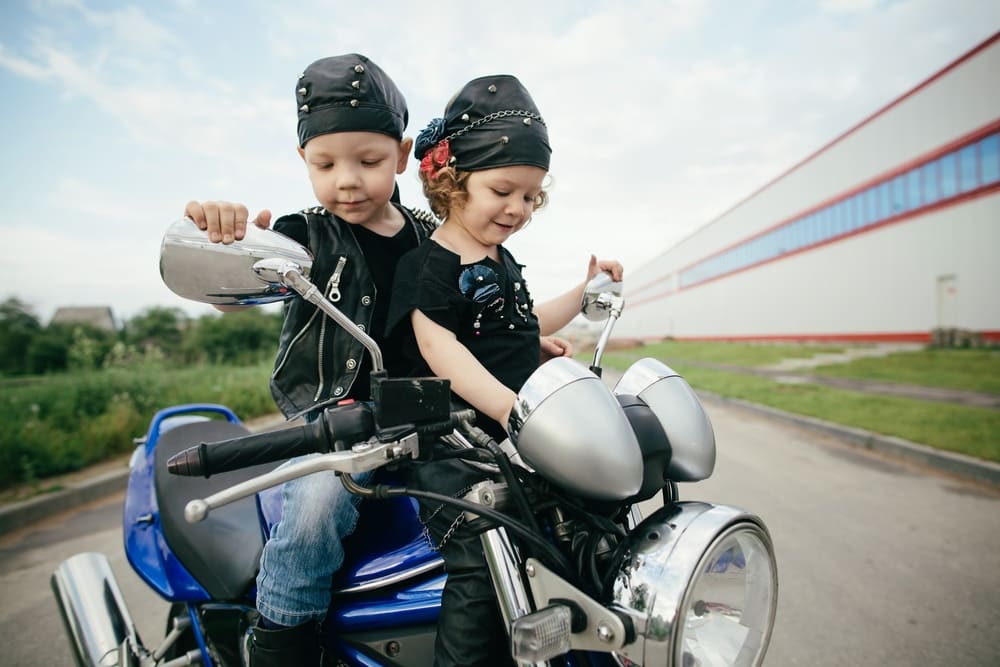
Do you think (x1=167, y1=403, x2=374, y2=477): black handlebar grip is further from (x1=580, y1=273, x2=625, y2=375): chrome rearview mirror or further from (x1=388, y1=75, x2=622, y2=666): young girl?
(x1=580, y1=273, x2=625, y2=375): chrome rearview mirror

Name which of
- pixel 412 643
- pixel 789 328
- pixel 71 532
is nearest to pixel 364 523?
pixel 412 643

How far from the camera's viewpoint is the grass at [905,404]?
5195 mm

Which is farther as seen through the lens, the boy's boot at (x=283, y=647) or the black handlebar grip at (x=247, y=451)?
the boy's boot at (x=283, y=647)

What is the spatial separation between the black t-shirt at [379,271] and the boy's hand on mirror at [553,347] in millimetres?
437

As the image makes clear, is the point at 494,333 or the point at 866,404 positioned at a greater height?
the point at 494,333

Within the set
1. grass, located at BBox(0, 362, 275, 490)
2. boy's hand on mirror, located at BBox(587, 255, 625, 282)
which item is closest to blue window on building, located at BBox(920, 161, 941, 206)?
grass, located at BBox(0, 362, 275, 490)

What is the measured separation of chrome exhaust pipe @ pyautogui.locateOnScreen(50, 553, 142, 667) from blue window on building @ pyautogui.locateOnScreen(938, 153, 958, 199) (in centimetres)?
1757

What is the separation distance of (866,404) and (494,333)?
7.49 meters

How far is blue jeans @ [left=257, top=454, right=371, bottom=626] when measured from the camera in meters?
1.31

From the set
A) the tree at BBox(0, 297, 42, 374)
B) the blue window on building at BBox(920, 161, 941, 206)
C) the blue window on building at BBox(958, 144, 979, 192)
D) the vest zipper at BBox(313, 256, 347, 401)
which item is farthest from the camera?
the tree at BBox(0, 297, 42, 374)

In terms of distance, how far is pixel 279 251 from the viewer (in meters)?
0.94

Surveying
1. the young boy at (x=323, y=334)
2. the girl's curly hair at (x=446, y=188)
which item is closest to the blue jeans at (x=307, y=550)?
the young boy at (x=323, y=334)

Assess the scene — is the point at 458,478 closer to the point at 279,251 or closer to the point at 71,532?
the point at 279,251

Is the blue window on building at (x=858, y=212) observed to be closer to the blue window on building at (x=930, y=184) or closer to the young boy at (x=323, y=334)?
the blue window on building at (x=930, y=184)
